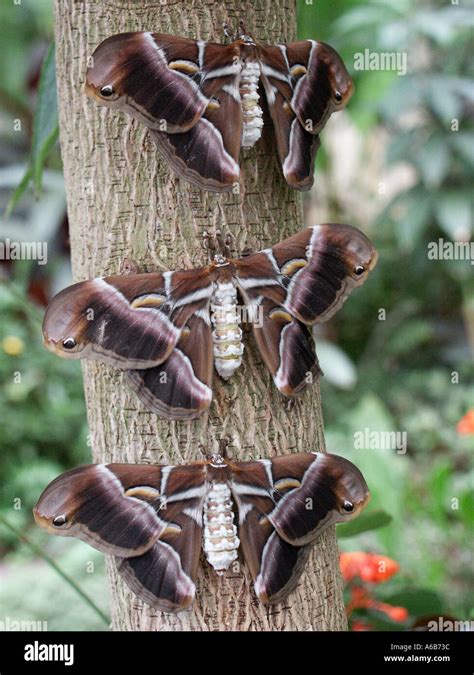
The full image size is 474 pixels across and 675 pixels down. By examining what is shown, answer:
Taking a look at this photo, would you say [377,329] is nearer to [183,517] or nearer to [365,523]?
[365,523]

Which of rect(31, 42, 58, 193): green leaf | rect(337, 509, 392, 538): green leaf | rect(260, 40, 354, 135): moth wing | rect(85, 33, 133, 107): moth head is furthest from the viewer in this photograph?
rect(337, 509, 392, 538): green leaf

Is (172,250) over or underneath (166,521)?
over

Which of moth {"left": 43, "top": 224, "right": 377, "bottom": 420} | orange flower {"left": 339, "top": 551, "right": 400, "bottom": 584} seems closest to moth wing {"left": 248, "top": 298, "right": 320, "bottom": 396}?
moth {"left": 43, "top": 224, "right": 377, "bottom": 420}

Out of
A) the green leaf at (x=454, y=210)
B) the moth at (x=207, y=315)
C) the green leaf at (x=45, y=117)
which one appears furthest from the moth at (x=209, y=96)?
the green leaf at (x=454, y=210)

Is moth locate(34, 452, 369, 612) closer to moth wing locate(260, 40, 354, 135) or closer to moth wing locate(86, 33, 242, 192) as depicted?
moth wing locate(86, 33, 242, 192)

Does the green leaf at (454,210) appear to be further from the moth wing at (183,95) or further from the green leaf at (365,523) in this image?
the moth wing at (183,95)

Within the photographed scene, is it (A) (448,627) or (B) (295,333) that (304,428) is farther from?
(A) (448,627)

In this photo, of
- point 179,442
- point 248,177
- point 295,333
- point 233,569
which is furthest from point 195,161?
point 233,569
